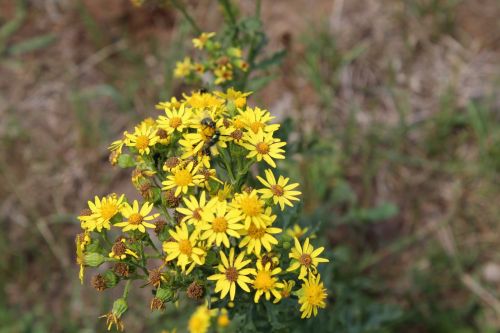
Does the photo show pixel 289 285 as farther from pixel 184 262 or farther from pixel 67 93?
pixel 67 93

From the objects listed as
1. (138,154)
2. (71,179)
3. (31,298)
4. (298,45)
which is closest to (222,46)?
(138,154)

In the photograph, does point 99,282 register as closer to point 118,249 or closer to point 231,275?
point 118,249

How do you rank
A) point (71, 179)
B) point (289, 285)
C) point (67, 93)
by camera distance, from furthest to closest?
point (67, 93) → point (71, 179) → point (289, 285)

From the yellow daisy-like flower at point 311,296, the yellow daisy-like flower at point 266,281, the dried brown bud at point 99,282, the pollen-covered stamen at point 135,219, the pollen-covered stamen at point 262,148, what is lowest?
the yellow daisy-like flower at point 311,296

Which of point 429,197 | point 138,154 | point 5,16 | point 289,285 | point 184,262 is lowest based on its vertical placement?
point 429,197

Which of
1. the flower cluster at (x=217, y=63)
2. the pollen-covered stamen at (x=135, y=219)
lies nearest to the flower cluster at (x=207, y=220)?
the pollen-covered stamen at (x=135, y=219)

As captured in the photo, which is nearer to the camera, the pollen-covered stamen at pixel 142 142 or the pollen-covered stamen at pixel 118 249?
the pollen-covered stamen at pixel 118 249

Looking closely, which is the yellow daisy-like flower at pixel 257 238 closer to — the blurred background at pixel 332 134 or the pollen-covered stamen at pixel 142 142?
the pollen-covered stamen at pixel 142 142
